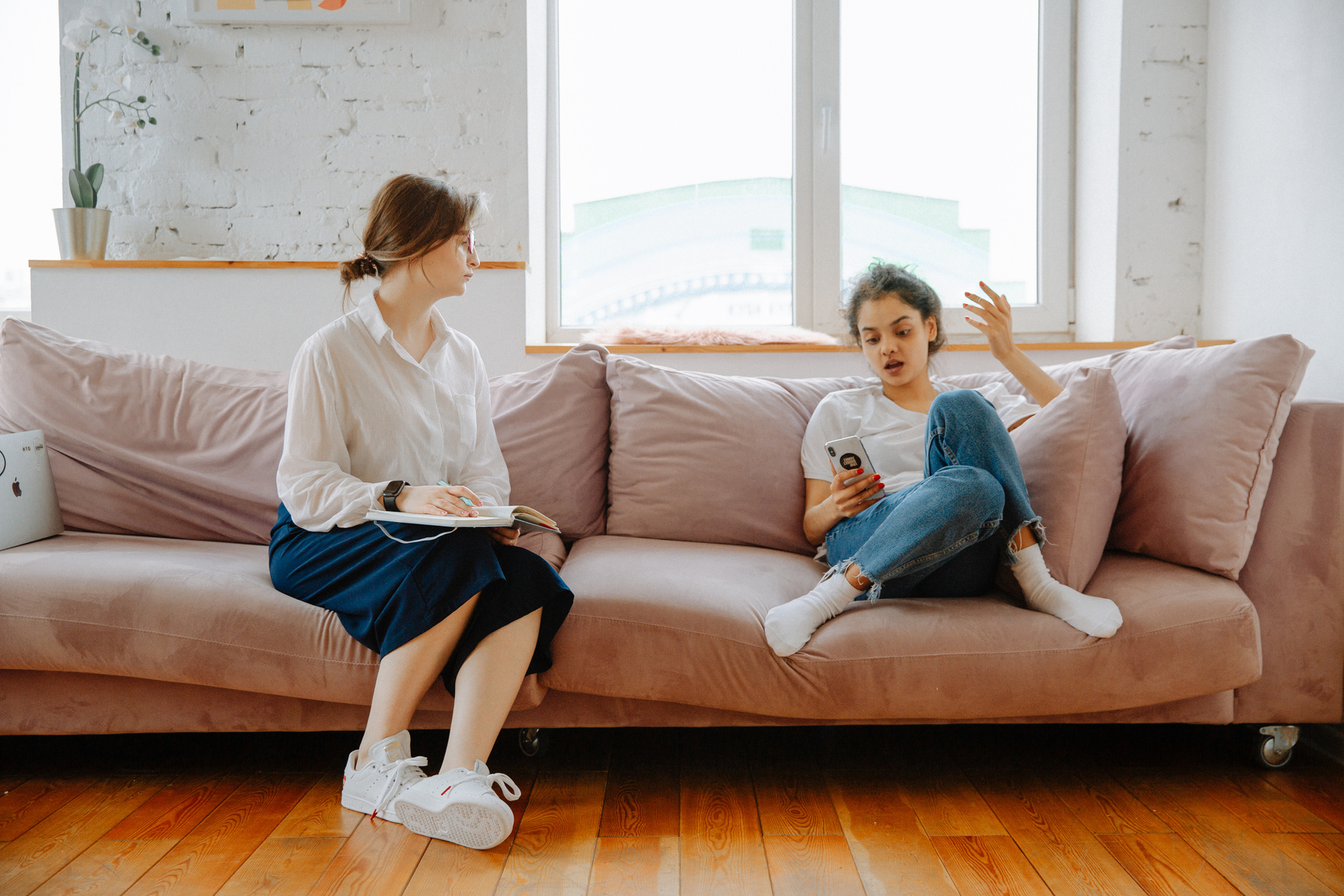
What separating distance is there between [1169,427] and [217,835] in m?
1.74

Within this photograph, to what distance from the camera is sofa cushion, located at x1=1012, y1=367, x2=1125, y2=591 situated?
5.22 feet

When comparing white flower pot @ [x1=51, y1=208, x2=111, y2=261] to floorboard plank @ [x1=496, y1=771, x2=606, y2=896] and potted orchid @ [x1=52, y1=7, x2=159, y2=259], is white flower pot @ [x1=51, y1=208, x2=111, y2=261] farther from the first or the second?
floorboard plank @ [x1=496, y1=771, x2=606, y2=896]

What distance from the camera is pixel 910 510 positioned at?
5.03 ft

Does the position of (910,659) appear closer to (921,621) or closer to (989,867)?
(921,621)

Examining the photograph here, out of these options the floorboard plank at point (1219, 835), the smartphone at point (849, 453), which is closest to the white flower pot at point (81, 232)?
the smartphone at point (849, 453)

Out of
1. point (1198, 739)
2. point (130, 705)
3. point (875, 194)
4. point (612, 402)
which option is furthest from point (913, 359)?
point (130, 705)

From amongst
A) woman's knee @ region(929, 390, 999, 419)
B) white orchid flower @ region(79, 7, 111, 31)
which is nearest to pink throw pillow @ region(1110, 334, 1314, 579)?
woman's knee @ region(929, 390, 999, 419)

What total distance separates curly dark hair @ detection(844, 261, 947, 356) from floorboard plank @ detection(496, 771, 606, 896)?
3.53ft

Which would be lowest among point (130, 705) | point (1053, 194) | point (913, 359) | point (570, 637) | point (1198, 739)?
point (1198, 739)

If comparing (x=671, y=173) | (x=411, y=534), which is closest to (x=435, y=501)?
(x=411, y=534)

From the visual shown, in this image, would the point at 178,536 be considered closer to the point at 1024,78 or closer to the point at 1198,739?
the point at 1198,739

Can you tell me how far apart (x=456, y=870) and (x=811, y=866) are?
19.6 inches

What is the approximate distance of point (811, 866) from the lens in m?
1.28

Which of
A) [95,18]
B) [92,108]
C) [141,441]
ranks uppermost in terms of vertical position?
[95,18]
